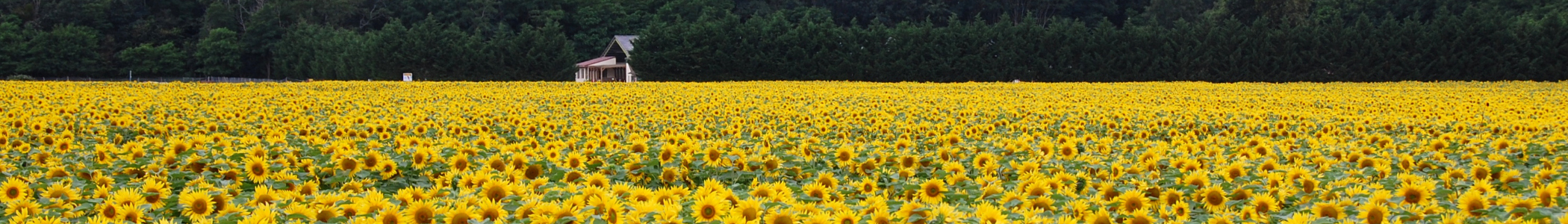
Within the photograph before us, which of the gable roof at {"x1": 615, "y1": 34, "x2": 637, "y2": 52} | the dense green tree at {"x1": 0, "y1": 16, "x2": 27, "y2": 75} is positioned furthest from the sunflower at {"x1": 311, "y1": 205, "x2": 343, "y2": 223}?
the dense green tree at {"x1": 0, "y1": 16, "x2": 27, "y2": 75}

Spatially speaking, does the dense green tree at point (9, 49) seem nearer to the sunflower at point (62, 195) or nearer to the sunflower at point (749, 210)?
the sunflower at point (62, 195)

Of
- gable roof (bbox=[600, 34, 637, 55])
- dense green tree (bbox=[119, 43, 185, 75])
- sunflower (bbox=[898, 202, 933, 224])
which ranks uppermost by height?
gable roof (bbox=[600, 34, 637, 55])

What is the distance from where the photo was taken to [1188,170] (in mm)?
5176

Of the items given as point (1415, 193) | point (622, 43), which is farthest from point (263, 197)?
point (622, 43)

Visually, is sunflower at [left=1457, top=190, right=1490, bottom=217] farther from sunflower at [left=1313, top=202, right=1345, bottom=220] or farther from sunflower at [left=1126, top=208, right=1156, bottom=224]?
sunflower at [left=1126, top=208, right=1156, bottom=224]

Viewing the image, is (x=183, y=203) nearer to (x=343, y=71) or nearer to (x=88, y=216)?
(x=88, y=216)

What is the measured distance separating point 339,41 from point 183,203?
48.4 m

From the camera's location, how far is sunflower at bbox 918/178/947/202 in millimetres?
4367

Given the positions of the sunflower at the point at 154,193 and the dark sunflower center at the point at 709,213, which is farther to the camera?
the sunflower at the point at 154,193

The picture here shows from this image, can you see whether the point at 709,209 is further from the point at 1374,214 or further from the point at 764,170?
the point at 764,170

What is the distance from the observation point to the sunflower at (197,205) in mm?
3799

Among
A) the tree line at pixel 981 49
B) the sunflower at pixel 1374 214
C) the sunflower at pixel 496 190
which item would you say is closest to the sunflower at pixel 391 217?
the sunflower at pixel 496 190

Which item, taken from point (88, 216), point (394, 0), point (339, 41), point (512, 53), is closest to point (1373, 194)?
point (88, 216)

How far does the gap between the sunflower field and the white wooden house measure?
40540mm
